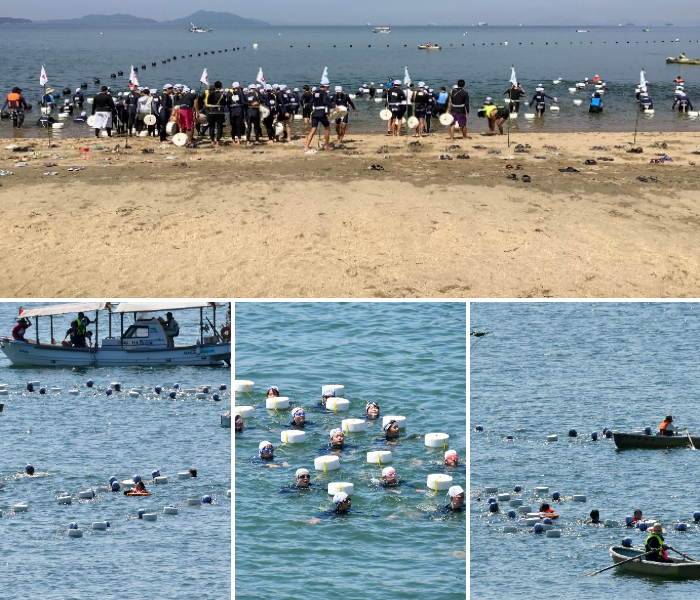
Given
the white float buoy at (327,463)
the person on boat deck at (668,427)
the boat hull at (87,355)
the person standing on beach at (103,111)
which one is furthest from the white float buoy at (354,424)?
the person standing on beach at (103,111)

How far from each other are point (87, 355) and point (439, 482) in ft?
15.2

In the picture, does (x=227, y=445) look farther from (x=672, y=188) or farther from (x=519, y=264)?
(x=672, y=188)

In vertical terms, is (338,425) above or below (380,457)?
above

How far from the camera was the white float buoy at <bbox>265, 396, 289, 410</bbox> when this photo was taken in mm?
12148

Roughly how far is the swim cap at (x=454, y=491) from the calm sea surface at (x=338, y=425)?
0.09 m

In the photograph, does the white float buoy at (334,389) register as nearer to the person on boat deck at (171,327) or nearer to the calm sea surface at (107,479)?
the calm sea surface at (107,479)

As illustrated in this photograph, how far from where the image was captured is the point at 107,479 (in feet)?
53.8

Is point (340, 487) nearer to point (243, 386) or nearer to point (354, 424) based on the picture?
point (354, 424)

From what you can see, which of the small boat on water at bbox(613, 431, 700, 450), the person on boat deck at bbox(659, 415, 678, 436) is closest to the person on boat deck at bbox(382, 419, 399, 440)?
the small boat on water at bbox(613, 431, 700, 450)

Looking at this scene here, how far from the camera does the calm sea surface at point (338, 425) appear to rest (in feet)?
37.3

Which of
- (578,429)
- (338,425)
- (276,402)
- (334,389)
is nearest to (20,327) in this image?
(276,402)

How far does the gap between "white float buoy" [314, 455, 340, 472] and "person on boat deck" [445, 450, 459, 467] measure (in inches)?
68.0

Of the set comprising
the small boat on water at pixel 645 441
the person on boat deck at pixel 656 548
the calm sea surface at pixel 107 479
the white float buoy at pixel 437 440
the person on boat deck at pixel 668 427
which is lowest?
the person on boat deck at pixel 656 548

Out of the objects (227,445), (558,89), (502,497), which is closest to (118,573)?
(227,445)
